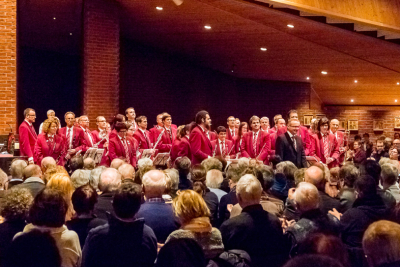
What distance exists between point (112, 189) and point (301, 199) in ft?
5.46

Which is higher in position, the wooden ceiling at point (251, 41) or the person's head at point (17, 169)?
the wooden ceiling at point (251, 41)

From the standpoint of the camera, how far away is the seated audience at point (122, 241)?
→ 3168 mm

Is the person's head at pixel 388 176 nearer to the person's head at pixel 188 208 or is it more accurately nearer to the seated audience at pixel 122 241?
the person's head at pixel 188 208

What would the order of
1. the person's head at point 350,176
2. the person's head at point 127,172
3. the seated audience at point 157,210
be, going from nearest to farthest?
1. the seated audience at point 157,210
2. the person's head at point 350,176
3. the person's head at point 127,172

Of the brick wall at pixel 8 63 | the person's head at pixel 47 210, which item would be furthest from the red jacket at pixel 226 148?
the person's head at pixel 47 210

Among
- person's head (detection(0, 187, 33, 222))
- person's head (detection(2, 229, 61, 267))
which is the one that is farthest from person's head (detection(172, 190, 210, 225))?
person's head (detection(0, 187, 33, 222))

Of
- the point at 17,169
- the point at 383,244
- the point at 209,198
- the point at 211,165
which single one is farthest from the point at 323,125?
the point at 383,244

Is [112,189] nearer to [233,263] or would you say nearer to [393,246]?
[233,263]

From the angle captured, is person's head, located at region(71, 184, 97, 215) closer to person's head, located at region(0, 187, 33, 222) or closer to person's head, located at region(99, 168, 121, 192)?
→ person's head, located at region(0, 187, 33, 222)

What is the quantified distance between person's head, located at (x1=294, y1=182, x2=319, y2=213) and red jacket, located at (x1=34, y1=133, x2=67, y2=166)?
21.2 ft

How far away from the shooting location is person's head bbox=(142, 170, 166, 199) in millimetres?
3994

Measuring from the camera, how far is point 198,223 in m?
3.28

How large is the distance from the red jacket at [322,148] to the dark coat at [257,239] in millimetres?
6783

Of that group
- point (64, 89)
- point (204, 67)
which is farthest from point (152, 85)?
point (64, 89)
